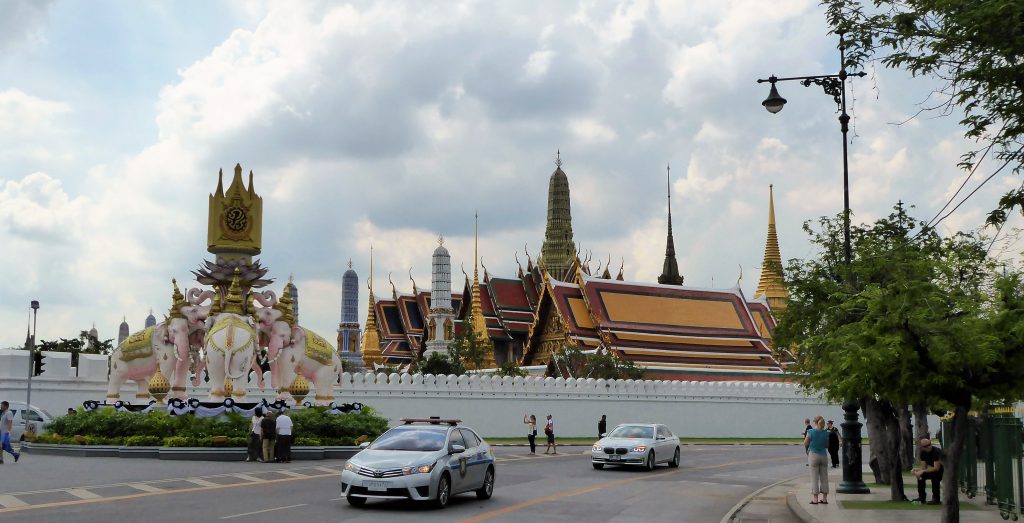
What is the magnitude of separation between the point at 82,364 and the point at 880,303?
97.2 ft

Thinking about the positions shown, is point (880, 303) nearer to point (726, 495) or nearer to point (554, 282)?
point (726, 495)

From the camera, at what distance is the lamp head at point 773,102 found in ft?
62.5

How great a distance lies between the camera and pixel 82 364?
3531cm

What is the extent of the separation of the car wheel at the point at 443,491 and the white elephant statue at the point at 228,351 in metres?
14.4

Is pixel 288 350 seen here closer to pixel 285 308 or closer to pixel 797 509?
pixel 285 308

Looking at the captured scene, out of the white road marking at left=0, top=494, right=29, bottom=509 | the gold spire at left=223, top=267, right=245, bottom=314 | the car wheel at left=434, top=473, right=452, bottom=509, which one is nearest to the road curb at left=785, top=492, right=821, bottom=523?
the car wheel at left=434, top=473, right=452, bottom=509

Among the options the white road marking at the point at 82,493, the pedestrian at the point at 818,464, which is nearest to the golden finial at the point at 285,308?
the white road marking at the point at 82,493

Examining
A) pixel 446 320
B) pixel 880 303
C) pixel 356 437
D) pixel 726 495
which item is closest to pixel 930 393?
pixel 880 303

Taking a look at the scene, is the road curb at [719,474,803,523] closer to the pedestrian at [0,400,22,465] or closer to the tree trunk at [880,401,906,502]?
the tree trunk at [880,401,906,502]

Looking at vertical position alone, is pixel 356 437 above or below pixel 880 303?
below

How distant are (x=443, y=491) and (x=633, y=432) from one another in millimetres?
11785

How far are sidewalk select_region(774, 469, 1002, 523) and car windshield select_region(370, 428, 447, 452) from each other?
5.45m

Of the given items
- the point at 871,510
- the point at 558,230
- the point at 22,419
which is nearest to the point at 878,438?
the point at 871,510

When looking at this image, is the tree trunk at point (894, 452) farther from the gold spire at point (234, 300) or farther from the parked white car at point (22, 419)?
the parked white car at point (22, 419)
